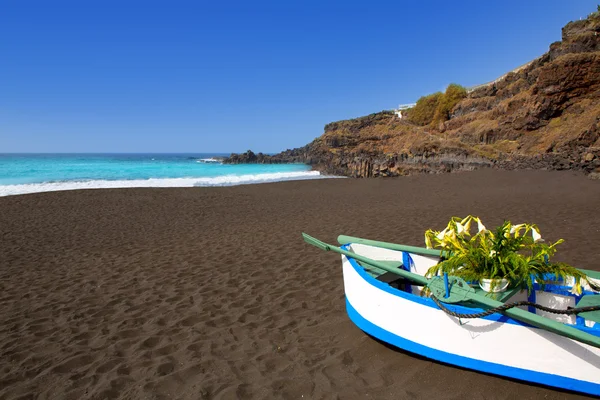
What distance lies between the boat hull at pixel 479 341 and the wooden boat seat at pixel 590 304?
84cm

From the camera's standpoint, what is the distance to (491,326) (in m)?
2.89

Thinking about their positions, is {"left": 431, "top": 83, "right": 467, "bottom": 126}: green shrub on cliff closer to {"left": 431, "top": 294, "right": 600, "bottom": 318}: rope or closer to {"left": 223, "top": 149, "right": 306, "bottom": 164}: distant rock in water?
{"left": 223, "top": 149, "right": 306, "bottom": 164}: distant rock in water

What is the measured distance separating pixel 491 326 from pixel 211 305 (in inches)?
159

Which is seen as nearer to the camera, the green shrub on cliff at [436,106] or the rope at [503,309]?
A: the rope at [503,309]

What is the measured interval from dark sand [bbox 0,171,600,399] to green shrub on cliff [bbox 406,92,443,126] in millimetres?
55359

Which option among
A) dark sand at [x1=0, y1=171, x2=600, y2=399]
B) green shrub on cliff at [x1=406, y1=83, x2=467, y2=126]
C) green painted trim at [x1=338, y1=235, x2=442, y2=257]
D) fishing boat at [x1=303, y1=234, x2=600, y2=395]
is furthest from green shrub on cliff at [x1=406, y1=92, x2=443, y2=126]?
fishing boat at [x1=303, y1=234, x2=600, y2=395]

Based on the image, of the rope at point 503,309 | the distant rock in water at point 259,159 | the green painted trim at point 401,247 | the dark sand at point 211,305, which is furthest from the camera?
the distant rock in water at point 259,159

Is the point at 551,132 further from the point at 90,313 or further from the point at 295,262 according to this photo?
the point at 90,313

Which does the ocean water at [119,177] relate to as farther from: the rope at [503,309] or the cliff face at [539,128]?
the rope at [503,309]

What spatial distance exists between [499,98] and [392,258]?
155ft

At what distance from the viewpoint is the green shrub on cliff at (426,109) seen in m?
65.5

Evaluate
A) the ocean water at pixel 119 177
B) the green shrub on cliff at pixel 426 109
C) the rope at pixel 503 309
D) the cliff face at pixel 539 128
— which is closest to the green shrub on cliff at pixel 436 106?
the green shrub on cliff at pixel 426 109

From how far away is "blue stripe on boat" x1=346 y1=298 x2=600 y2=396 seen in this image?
269cm

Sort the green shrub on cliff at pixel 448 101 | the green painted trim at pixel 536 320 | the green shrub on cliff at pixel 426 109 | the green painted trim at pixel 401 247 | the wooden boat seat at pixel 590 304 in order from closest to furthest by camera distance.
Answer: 1. the green painted trim at pixel 536 320
2. the wooden boat seat at pixel 590 304
3. the green painted trim at pixel 401 247
4. the green shrub on cliff at pixel 448 101
5. the green shrub on cliff at pixel 426 109
